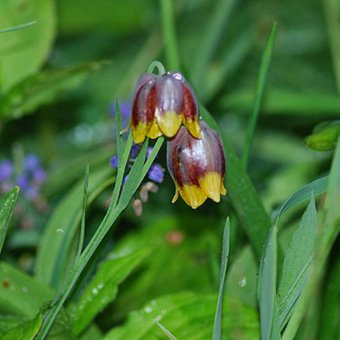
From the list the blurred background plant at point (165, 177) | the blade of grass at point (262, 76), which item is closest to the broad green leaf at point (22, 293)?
the blurred background plant at point (165, 177)

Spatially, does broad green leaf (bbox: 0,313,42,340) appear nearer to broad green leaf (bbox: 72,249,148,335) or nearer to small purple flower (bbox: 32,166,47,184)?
broad green leaf (bbox: 72,249,148,335)

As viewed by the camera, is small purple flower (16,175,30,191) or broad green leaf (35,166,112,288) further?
small purple flower (16,175,30,191)

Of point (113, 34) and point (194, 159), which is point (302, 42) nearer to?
point (113, 34)

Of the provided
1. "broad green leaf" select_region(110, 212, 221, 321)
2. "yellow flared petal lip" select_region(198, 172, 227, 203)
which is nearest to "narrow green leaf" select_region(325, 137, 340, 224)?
"yellow flared petal lip" select_region(198, 172, 227, 203)

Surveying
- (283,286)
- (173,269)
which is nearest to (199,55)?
(173,269)

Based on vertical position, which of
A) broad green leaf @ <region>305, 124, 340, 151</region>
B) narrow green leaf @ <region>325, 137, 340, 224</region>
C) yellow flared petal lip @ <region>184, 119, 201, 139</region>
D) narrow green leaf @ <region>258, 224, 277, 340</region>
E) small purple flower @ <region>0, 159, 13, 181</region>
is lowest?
small purple flower @ <region>0, 159, 13, 181</region>
